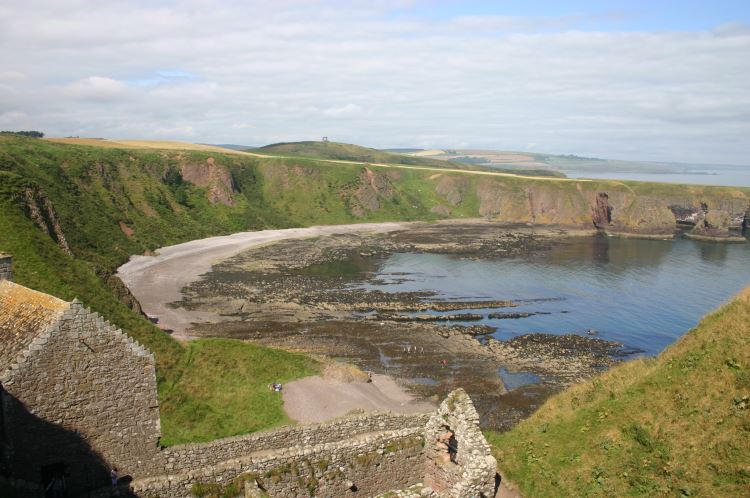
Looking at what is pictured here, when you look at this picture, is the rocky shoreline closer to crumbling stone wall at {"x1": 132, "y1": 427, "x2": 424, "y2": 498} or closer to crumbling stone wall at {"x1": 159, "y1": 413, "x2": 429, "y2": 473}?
crumbling stone wall at {"x1": 159, "y1": 413, "x2": 429, "y2": 473}

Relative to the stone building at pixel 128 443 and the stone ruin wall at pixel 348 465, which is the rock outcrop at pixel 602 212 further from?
the stone building at pixel 128 443

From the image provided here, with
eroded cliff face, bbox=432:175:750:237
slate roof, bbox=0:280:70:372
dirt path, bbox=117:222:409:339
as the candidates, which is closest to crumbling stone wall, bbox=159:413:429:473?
slate roof, bbox=0:280:70:372

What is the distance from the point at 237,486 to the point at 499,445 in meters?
9.01

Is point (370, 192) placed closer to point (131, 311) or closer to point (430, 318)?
point (430, 318)

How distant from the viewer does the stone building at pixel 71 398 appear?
14250 mm

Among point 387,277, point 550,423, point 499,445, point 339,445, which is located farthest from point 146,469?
point 387,277

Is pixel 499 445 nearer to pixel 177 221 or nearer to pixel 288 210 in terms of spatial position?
pixel 177 221

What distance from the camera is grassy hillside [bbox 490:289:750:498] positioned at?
13344 millimetres

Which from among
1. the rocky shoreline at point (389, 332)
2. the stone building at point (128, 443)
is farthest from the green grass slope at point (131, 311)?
the rocky shoreline at point (389, 332)

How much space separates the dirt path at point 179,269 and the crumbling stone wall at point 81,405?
3645 centimetres

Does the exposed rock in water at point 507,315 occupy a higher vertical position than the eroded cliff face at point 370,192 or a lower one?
lower

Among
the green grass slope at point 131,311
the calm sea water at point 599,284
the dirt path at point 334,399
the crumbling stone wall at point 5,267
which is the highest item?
the crumbling stone wall at point 5,267

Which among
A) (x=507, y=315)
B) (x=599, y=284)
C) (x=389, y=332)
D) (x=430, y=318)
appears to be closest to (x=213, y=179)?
(x=430, y=318)

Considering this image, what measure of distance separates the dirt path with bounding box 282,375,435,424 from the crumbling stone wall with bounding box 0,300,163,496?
36.9 feet
